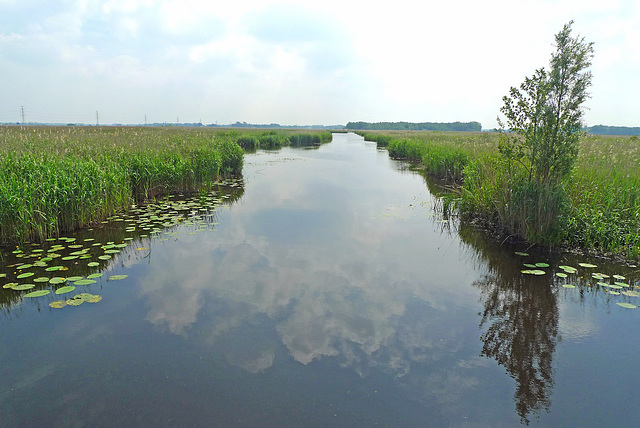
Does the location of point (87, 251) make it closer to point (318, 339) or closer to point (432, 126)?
point (318, 339)

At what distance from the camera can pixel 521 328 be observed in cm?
371

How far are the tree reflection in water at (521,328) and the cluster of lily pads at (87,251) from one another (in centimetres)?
429

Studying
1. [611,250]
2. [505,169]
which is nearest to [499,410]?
[611,250]

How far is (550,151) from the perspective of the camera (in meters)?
Result: 6.20

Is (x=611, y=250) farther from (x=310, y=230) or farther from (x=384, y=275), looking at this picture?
(x=310, y=230)

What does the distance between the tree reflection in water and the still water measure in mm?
19

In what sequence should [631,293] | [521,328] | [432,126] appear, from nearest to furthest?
[521,328] → [631,293] → [432,126]

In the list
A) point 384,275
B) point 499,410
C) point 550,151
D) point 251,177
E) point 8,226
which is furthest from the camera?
point 251,177

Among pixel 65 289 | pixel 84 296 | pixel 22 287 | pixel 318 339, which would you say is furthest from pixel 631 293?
pixel 22 287

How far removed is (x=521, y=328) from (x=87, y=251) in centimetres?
593

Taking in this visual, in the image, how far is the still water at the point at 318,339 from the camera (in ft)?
8.58

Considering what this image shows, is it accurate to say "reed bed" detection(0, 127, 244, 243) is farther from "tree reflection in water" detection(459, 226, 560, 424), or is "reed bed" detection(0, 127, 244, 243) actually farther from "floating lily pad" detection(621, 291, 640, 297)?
"floating lily pad" detection(621, 291, 640, 297)

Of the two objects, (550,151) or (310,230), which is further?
(310,230)

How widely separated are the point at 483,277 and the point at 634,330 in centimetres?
168
